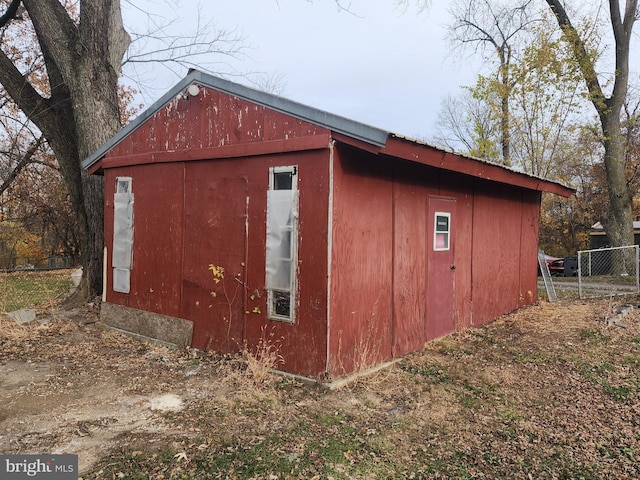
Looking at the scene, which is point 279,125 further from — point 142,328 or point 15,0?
point 15,0

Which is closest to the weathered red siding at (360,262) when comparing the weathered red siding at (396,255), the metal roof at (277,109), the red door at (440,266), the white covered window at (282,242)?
the weathered red siding at (396,255)

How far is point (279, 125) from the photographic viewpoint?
4938 mm

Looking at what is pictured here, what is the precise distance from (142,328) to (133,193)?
2.01m

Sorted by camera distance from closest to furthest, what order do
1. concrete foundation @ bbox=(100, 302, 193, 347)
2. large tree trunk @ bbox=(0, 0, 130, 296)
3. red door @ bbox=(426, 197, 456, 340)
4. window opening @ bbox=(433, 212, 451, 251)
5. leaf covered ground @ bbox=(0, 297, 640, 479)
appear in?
leaf covered ground @ bbox=(0, 297, 640, 479)
concrete foundation @ bbox=(100, 302, 193, 347)
red door @ bbox=(426, 197, 456, 340)
window opening @ bbox=(433, 212, 451, 251)
large tree trunk @ bbox=(0, 0, 130, 296)

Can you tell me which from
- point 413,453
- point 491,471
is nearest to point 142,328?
point 413,453

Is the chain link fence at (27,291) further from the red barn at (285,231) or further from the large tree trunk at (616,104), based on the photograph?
the large tree trunk at (616,104)

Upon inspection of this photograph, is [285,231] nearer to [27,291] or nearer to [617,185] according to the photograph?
[27,291]

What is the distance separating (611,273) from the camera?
14.7 metres

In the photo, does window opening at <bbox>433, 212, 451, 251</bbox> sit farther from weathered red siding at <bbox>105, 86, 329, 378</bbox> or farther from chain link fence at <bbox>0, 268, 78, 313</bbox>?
chain link fence at <bbox>0, 268, 78, 313</bbox>

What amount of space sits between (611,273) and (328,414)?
47.4 ft

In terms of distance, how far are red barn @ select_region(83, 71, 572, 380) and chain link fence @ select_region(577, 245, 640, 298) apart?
5.61 m

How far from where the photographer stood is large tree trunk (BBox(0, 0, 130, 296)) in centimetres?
846

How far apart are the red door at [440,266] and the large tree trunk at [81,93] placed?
20.5 feet

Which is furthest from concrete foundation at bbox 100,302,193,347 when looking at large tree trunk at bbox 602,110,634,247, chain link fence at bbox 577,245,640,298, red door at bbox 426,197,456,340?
large tree trunk at bbox 602,110,634,247
